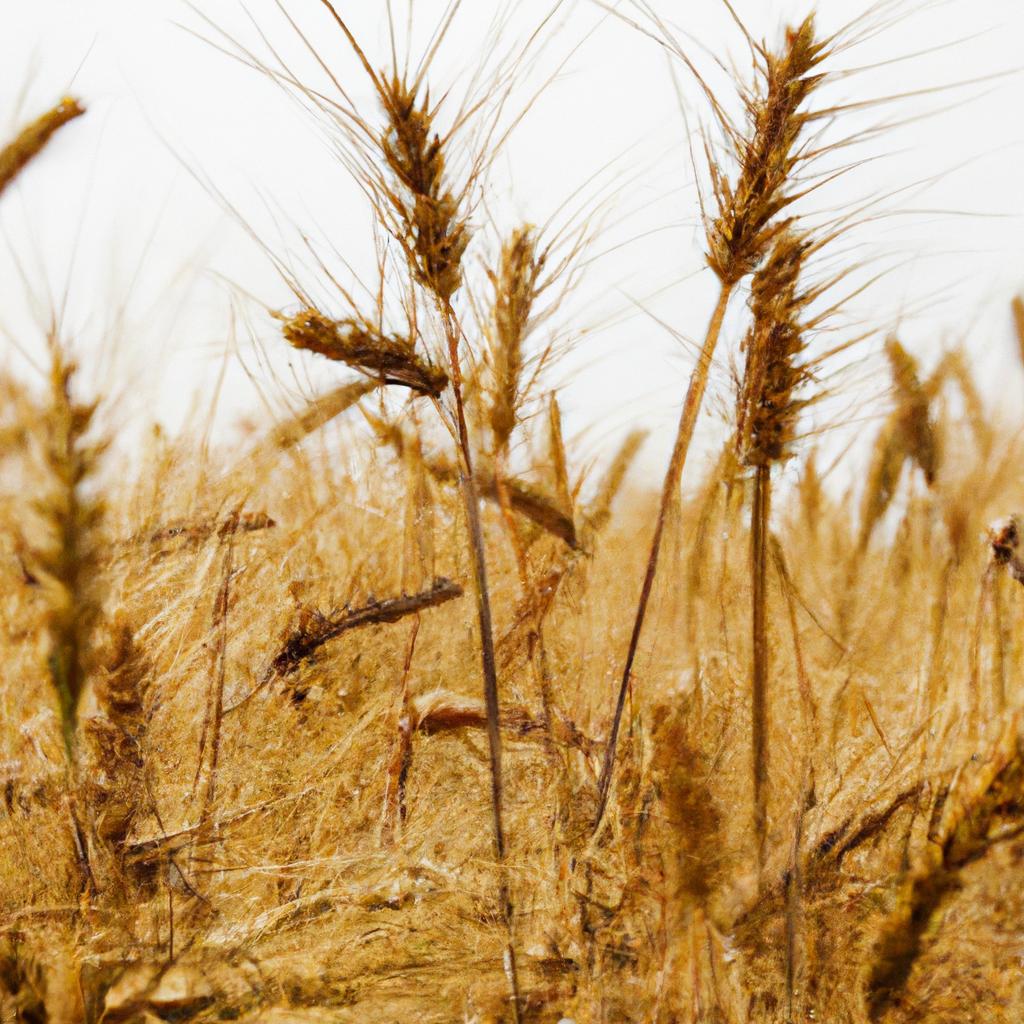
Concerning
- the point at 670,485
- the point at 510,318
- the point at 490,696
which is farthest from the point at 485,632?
the point at 510,318

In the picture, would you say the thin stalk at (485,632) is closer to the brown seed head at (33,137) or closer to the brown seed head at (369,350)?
the brown seed head at (369,350)

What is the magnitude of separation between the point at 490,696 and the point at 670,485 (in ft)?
1.05

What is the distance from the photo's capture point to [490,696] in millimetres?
824

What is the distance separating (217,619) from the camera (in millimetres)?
896

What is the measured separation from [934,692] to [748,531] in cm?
31

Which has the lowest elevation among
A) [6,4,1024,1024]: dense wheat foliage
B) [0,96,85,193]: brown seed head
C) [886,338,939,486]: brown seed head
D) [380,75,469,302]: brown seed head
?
[6,4,1024,1024]: dense wheat foliage

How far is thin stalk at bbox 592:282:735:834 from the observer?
826mm

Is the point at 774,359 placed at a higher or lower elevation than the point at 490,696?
higher

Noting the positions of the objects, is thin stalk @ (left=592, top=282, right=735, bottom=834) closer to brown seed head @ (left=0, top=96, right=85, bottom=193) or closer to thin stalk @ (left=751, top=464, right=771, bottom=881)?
thin stalk @ (left=751, top=464, right=771, bottom=881)

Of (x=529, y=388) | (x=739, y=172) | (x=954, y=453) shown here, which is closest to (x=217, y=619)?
(x=529, y=388)

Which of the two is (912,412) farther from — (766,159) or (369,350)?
(369,350)

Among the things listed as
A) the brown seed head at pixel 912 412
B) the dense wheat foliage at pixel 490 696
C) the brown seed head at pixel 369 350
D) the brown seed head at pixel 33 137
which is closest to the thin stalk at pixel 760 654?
the dense wheat foliage at pixel 490 696

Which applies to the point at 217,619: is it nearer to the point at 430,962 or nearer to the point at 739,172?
the point at 430,962

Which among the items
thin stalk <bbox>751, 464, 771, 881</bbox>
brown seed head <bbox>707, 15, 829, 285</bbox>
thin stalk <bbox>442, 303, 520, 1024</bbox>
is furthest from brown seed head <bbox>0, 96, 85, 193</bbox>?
thin stalk <bbox>751, 464, 771, 881</bbox>
